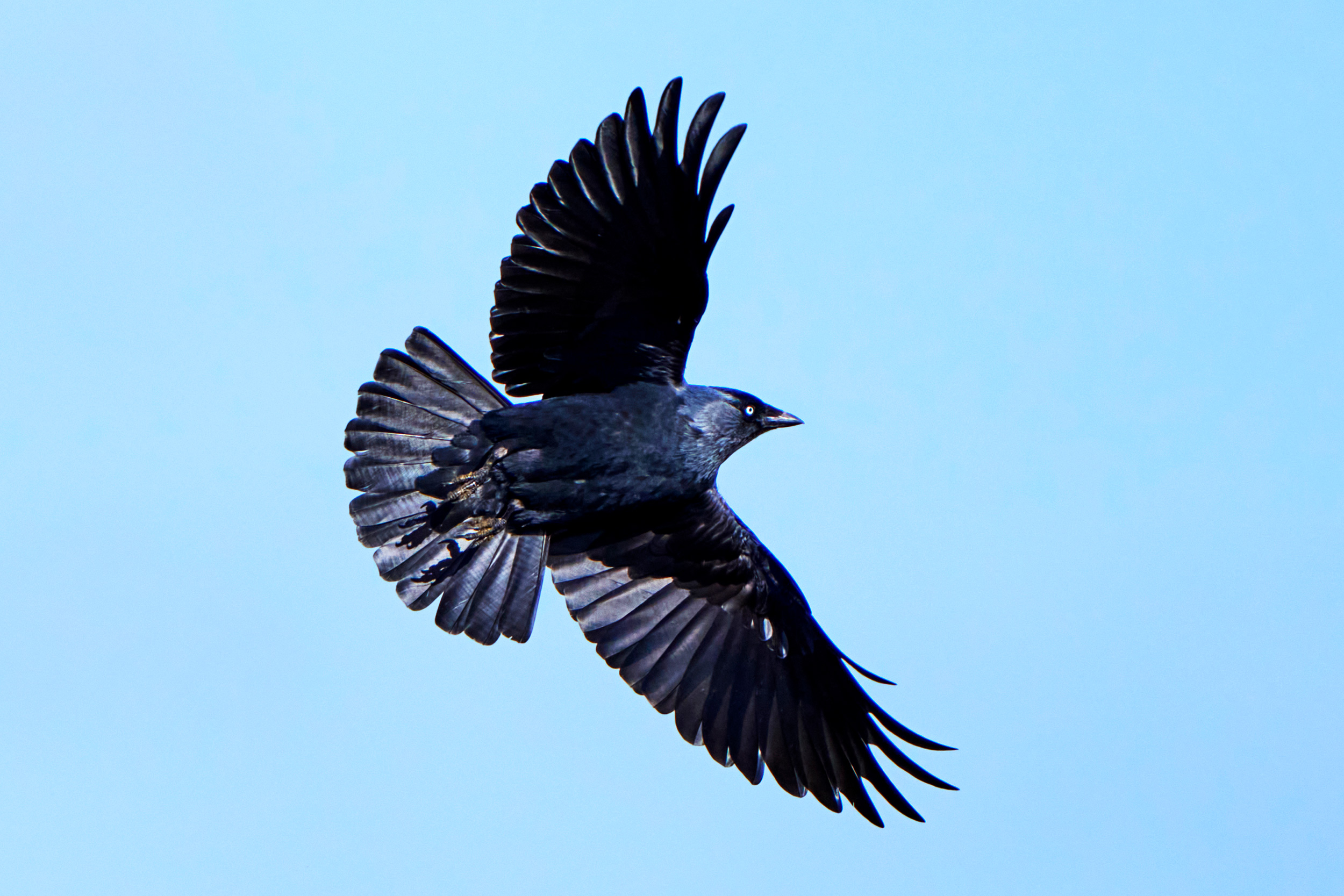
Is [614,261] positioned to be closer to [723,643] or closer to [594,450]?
[594,450]

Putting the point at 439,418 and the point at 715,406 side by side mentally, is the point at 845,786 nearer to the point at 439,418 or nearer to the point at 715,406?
the point at 715,406

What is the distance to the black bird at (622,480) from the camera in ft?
25.0

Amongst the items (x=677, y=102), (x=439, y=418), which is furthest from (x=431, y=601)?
(x=677, y=102)

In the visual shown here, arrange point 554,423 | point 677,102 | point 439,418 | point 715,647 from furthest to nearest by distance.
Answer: point 715,647
point 439,418
point 554,423
point 677,102

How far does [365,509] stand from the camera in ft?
28.9

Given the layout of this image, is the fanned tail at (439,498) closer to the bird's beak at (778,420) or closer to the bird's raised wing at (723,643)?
the bird's raised wing at (723,643)

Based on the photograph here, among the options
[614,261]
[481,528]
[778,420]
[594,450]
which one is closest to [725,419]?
[778,420]

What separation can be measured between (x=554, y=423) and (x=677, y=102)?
1.96m

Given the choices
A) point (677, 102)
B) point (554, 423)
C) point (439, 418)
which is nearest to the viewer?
point (677, 102)

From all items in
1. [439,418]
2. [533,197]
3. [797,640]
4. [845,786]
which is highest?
[533,197]

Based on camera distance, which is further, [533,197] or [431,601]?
[431,601]

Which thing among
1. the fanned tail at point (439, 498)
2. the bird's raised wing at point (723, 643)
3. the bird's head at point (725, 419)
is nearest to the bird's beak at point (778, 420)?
the bird's head at point (725, 419)

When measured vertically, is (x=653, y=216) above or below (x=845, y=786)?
above

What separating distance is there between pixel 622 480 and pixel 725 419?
2.64ft
